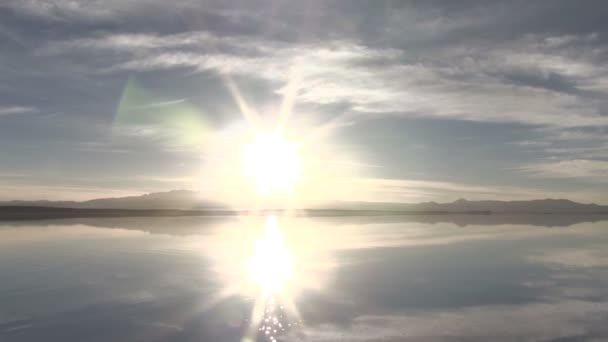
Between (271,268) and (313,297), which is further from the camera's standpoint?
(271,268)

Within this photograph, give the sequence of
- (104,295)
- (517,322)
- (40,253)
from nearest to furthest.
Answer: (517,322) → (104,295) → (40,253)

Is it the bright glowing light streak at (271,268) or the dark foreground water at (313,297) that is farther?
the bright glowing light streak at (271,268)

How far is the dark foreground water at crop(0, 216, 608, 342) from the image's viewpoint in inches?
460

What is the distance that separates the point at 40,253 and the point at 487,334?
25024 millimetres

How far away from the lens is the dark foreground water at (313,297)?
11688 millimetres

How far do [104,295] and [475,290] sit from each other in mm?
13112

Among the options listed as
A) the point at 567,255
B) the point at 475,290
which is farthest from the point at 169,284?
the point at 567,255

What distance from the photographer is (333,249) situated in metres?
30.3

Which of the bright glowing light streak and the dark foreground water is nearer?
the dark foreground water

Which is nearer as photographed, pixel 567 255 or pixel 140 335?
pixel 140 335

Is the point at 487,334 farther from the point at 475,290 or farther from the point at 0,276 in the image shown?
the point at 0,276

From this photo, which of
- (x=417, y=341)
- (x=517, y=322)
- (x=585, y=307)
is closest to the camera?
(x=417, y=341)

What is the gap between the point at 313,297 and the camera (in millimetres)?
15695

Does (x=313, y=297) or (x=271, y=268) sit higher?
(x=271, y=268)
